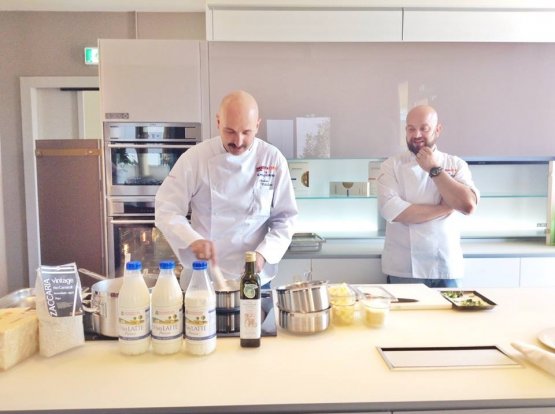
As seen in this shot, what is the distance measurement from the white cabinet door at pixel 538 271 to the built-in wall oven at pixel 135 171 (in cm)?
213

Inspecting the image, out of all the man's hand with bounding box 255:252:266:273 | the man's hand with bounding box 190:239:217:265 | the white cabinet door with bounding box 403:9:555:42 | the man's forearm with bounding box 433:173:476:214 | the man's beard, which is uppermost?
the white cabinet door with bounding box 403:9:555:42

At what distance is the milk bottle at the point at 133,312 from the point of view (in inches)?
47.7

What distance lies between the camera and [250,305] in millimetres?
1257

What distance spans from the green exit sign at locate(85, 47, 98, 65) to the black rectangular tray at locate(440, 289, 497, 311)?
307 centimetres

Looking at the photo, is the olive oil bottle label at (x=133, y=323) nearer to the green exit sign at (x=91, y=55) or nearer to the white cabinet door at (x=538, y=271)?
the white cabinet door at (x=538, y=271)

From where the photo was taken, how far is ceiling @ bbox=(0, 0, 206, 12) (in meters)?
3.39

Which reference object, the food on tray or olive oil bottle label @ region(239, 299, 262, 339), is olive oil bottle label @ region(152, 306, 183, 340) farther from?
the food on tray

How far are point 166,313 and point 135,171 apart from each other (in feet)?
6.15

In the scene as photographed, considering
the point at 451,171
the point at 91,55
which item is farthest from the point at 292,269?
the point at 91,55

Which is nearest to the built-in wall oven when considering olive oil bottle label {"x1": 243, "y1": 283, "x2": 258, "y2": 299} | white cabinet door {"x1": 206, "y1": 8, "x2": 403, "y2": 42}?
white cabinet door {"x1": 206, "y1": 8, "x2": 403, "y2": 42}

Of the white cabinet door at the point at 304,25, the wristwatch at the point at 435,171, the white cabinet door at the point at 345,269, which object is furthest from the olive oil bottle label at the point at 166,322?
the white cabinet door at the point at 304,25

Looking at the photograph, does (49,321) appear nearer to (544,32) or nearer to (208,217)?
(208,217)

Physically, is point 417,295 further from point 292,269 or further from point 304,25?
point 304,25

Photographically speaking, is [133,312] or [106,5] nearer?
[133,312]
